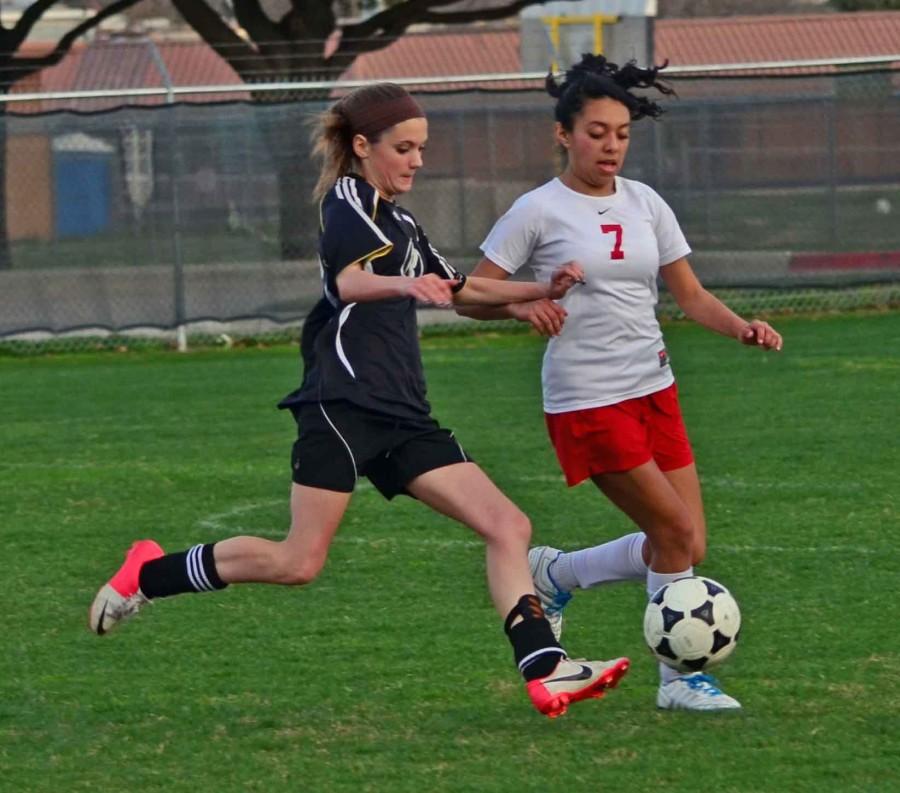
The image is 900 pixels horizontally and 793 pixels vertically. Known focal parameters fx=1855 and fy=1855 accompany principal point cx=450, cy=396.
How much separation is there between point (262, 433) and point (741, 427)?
3.05m

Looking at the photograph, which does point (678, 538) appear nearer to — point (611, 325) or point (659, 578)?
point (659, 578)

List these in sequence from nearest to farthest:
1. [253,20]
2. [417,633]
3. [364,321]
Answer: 1. [364,321]
2. [417,633]
3. [253,20]

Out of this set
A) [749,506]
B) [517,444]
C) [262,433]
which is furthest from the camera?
[262,433]

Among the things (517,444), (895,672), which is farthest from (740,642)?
(517,444)

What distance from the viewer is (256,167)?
16.8 meters

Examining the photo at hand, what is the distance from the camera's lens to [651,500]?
5.46 m

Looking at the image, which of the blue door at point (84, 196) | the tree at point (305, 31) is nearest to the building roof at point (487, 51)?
the tree at point (305, 31)

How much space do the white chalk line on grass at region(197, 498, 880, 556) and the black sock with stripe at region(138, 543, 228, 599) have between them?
2579mm

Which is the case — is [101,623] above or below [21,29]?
below

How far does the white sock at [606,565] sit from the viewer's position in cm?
589

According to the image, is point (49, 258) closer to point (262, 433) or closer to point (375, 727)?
point (262, 433)

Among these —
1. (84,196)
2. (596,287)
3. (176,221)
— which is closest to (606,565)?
(596,287)

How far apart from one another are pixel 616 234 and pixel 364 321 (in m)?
0.86

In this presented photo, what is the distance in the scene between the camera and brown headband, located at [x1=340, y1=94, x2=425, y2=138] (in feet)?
17.2
